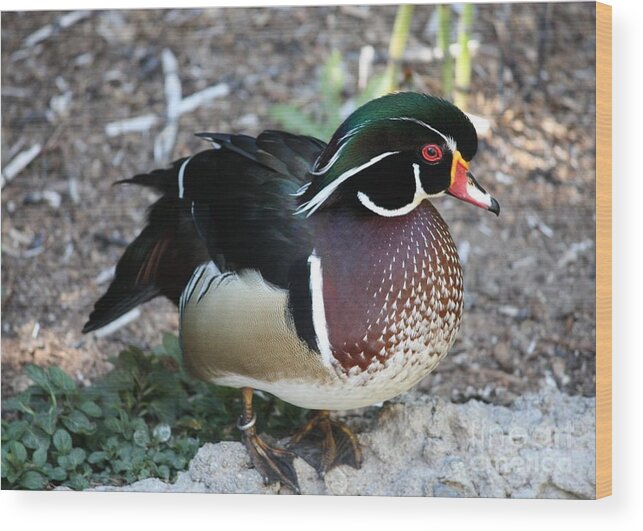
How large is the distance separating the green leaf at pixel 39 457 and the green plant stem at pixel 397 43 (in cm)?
111

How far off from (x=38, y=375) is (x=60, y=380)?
5 cm

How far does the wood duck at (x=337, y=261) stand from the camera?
2428mm

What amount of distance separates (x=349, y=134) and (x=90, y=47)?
2.12ft

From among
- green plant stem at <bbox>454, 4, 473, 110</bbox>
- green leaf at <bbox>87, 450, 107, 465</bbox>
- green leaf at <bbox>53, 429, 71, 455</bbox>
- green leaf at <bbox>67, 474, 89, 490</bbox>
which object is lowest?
green leaf at <bbox>67, 474, 89, 490</bbox>

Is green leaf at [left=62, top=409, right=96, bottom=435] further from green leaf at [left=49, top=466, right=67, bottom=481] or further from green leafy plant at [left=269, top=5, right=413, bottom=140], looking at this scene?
green leafy plant at [left=269, top=5, right=413, bottom=140]

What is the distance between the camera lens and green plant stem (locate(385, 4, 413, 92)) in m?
2.53

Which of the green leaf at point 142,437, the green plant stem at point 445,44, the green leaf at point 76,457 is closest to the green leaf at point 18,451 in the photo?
the green leaf at point 76,457

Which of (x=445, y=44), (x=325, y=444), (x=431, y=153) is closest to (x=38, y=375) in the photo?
(x=325, y=444)

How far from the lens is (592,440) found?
246 cm

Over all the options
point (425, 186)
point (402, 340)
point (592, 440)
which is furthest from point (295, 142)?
point (592, 440)

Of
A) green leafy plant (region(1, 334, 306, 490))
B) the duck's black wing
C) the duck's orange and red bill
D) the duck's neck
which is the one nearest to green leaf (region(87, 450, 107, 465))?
green leafy plant (region(1, 334, 306, 490))

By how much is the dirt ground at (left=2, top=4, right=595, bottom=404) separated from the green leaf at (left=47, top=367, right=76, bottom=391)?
24 millimetres

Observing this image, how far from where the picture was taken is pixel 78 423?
264 centimetres

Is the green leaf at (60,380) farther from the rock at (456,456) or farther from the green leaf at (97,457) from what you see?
the rock at (456,456)
